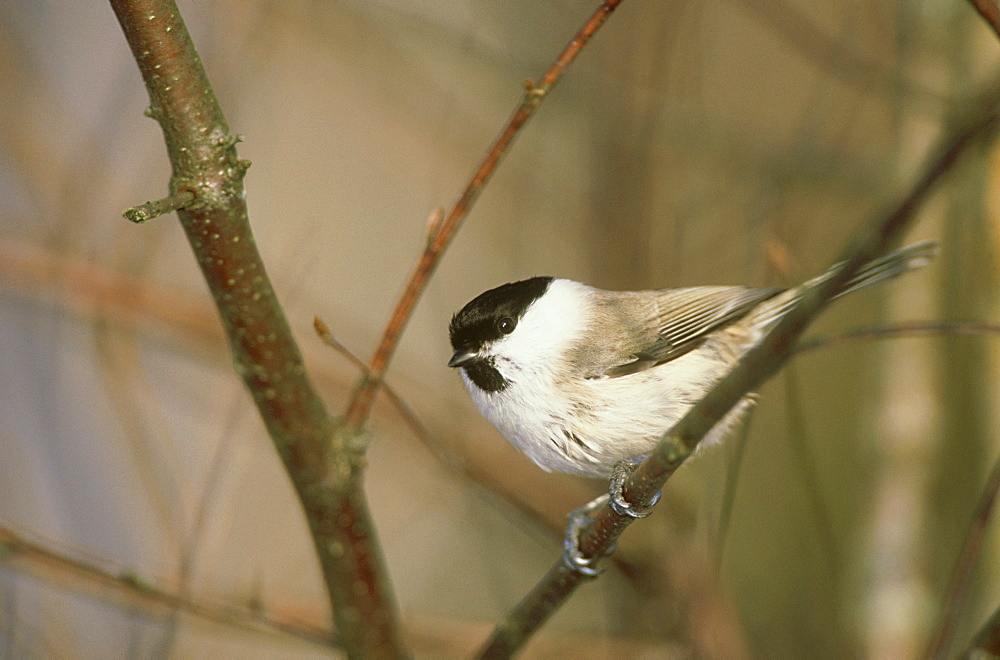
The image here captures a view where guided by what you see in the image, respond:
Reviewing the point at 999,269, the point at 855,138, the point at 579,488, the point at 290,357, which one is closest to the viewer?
the point at 290,357

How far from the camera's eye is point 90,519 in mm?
3164

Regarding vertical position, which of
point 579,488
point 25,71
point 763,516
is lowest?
point 763,516

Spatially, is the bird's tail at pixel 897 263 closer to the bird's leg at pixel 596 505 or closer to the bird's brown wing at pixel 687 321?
the bird's brown wing at pixel 687 321

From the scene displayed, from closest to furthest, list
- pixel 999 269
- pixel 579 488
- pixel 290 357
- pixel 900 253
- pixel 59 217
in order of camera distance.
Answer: pixel 290 357
pixel 900 253
pixel 999 269
pixel 59 217
pixel 579 488

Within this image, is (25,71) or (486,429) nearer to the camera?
(25,71)

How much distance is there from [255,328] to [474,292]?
245cm

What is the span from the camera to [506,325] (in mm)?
1625

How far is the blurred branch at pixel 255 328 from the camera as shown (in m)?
1.24

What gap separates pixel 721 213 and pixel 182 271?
2.27 metres

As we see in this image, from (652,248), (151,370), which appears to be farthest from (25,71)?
(652,248)

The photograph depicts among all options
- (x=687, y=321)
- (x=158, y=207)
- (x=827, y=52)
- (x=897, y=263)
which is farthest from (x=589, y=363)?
(x=827, y=52)

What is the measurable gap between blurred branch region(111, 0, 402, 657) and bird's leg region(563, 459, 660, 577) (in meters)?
0.43

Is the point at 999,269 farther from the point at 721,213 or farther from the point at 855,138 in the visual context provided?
the point at 855,138

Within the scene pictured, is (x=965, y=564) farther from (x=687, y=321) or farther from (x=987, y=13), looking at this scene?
(x=987, y=13)
